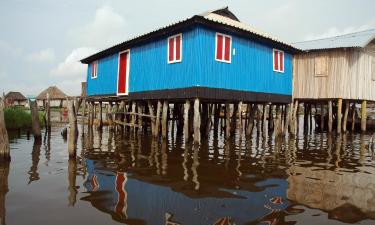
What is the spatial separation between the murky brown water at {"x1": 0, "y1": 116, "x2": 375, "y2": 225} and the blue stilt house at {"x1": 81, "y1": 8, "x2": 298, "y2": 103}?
4.44 m

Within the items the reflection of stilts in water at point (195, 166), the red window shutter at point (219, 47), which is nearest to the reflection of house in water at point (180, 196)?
the reflection of stilts in water at point (195, 166)

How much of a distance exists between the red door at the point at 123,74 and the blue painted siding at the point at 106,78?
1.99 feet

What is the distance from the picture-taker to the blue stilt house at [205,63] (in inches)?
583

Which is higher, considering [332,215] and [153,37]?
[153,37]

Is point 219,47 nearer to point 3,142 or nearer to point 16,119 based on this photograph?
point 3,142

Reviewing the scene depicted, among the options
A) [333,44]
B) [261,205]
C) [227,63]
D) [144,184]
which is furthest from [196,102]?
[333,44]

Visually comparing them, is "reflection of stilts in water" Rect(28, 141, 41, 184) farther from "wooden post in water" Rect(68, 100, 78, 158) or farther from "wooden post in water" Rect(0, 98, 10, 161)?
"wooden post in water" Rect(68, 100, 78, 158)

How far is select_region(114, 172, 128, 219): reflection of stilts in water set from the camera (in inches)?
228

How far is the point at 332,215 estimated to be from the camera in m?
5.83

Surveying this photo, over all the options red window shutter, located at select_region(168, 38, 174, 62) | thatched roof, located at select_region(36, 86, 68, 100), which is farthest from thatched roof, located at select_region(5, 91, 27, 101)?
red window shutter, located at select_region(168, 38, 174, 62)

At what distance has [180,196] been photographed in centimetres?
680

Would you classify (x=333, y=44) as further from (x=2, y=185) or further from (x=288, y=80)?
(x=2, y=185)

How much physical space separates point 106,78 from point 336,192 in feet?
60.5

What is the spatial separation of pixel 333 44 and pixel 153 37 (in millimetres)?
13790
